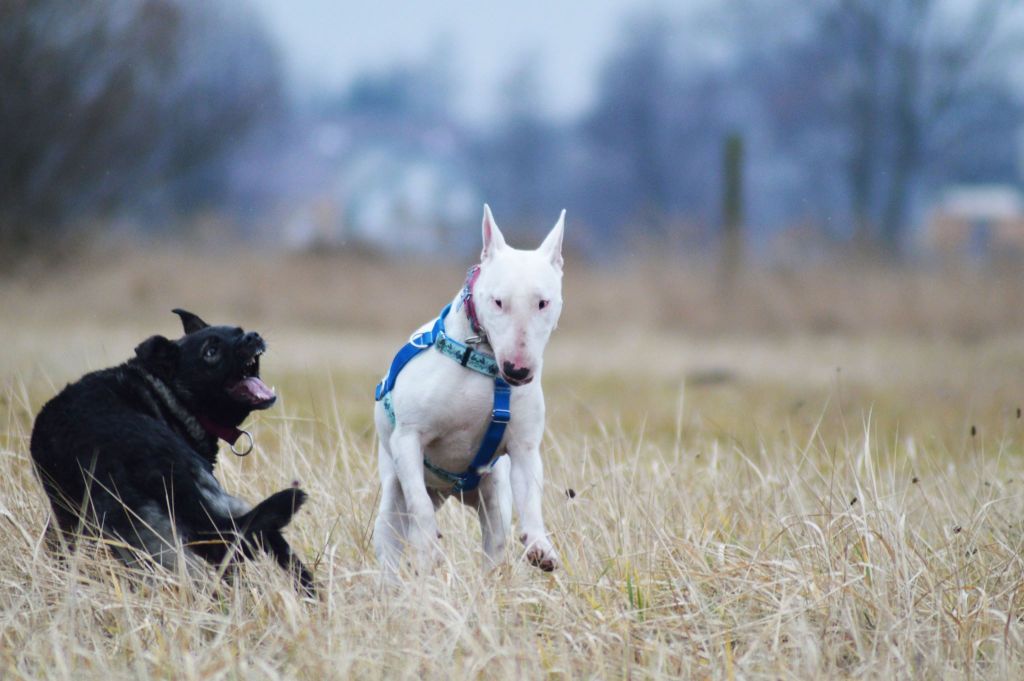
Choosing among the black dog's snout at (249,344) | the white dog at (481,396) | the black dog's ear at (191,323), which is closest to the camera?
the white dog at (481,396)

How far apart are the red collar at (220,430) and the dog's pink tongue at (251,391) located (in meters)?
0.16

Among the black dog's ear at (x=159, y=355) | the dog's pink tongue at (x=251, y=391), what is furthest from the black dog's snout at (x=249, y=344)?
the black dog's ear at (x=159, y=355)

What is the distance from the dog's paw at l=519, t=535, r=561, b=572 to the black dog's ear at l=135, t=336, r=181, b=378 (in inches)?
57.7

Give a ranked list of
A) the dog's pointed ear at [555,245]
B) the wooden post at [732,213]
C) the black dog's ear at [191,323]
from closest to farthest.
Result: the dog's pointed ear at [555,245], the black dog's ear at [191,323], the wooden post at [732,213]

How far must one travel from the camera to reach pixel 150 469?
12.9 ft

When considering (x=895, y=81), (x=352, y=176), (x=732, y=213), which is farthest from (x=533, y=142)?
(x=732, y=213)

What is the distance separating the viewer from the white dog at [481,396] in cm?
405

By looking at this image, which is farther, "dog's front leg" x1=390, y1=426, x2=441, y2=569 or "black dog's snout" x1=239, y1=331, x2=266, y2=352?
"black dog's snout" x1=239, y1=331, x2=266, y2=352

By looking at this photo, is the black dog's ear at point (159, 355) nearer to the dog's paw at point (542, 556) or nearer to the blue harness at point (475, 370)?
the blue harness at point (475, 370)

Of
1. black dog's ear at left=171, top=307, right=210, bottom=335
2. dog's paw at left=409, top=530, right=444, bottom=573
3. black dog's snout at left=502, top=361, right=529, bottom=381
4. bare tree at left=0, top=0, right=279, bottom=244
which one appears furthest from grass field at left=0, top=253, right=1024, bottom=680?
bare tree at left=0, top=0, right=279, bottom=244

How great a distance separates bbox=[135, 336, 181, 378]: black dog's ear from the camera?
4.41 meters

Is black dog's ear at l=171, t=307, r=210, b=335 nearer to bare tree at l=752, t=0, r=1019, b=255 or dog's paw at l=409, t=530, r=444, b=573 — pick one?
dog's paw at l=409, t=530, r=444, b=573

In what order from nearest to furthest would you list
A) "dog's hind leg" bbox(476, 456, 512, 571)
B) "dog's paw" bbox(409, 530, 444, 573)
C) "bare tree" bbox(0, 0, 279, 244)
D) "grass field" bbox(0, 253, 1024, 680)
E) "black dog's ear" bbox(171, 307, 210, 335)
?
"grass field" bbox(0, 253, 1024, 680), "dog's paw" bbox(409, 530, 444, 573), "dog's hind leg" bbox(476, 456, 512, 571), "black dog's ear" bbox(171, 307, 210, 335), "bare tree" bbox(0, 0, 279, 244)

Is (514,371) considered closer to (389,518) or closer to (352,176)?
(389,518)
